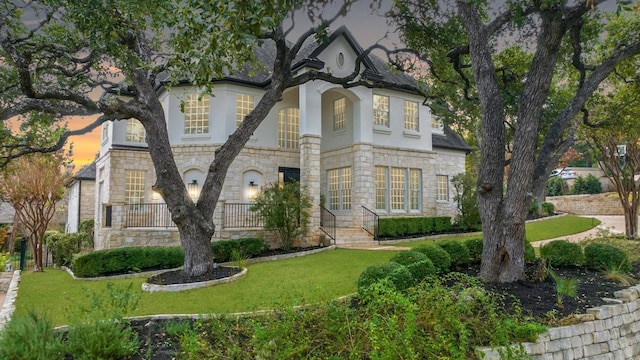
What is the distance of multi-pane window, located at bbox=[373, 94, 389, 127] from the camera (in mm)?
18688

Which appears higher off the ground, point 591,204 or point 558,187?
point 558,187

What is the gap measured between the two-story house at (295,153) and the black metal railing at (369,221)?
86mm

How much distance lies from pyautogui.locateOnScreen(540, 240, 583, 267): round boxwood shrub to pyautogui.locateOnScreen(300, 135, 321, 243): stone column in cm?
839

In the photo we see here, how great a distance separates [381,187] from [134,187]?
1114 cm

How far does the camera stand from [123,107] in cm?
879

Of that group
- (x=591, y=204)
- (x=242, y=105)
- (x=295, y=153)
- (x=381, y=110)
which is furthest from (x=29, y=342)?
(x=591, y=204)

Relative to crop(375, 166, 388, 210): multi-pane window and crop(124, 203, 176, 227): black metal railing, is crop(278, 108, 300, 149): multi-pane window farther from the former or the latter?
crop(124, 203, 176, 227): black metal railing

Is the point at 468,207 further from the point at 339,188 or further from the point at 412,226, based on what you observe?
the point at 339,188

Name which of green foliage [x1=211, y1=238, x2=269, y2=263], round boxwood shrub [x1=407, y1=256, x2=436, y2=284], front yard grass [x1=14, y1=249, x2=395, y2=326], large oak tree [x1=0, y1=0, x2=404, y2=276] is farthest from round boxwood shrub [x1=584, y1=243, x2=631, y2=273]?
green foliage [x1=211, y1=238, x2=269, y2=263]

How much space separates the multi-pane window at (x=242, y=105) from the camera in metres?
17.2

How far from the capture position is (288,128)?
1859 cm

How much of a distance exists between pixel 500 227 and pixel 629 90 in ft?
27.2

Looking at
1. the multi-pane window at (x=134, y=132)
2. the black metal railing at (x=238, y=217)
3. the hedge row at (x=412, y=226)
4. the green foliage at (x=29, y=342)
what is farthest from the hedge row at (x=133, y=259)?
the multi-pane window at (x=134, y=132)

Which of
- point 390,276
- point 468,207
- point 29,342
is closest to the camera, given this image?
point 29,342
